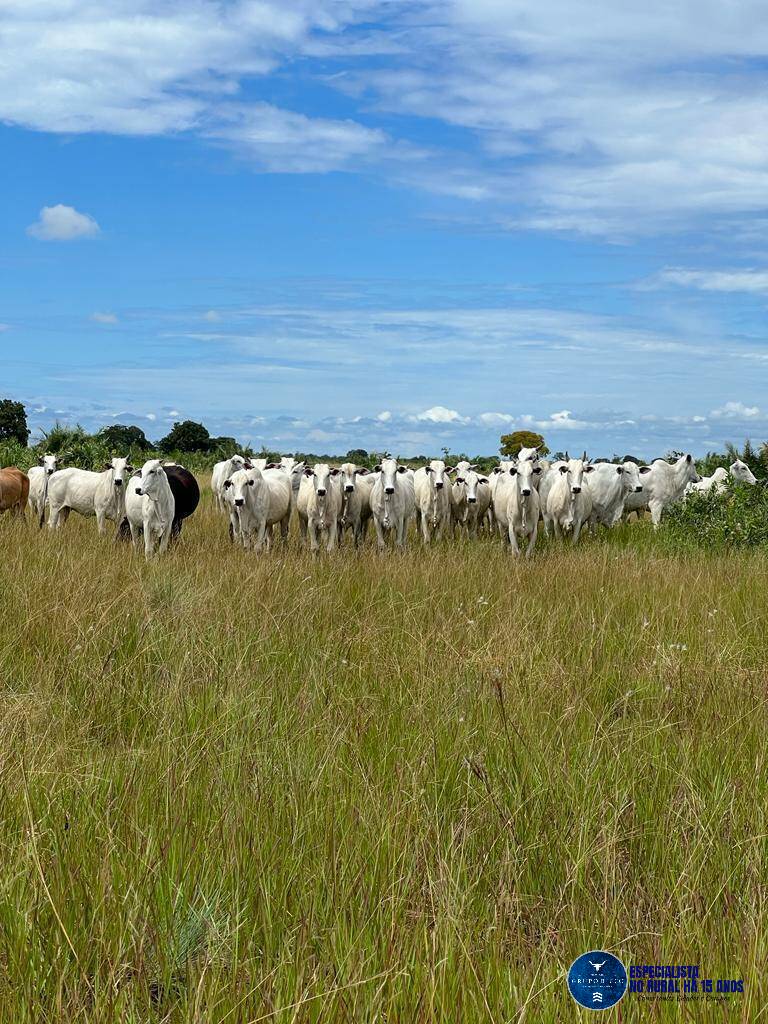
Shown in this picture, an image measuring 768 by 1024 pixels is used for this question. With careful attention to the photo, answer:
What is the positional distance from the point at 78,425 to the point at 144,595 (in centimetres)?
3437

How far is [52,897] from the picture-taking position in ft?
10.9

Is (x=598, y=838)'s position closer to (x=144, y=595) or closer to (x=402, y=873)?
(x=402, y=873)

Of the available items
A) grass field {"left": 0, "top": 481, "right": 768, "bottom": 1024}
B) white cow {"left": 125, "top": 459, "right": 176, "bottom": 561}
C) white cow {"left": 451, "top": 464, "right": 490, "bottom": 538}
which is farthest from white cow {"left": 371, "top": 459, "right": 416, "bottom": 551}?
grass field {"left": 0, "top": 481, "right": 768, "bottom": 1024}

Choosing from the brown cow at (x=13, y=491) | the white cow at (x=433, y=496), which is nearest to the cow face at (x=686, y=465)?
the white cow at (x=433, y=496)

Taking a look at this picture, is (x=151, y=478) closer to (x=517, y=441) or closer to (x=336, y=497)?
(x=336, y=497)

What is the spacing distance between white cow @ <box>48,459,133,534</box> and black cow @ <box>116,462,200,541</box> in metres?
0.32

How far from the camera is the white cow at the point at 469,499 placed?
19.9 m

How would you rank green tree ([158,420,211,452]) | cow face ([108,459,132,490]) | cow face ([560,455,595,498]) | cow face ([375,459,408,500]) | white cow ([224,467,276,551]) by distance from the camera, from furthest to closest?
green tree ([158,420,211,452]) < cow face ([560,455,595,498]) < cow face ([375,459,408,500]) < cow face ([108,459,132,490]) < white cow ([224,467,276,551])

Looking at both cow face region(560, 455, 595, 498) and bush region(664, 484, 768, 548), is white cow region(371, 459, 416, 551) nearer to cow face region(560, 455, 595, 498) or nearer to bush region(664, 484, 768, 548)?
cow face region(560, 455, 595, 498)

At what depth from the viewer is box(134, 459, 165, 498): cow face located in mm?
15258

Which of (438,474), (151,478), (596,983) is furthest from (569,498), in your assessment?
(596,983)

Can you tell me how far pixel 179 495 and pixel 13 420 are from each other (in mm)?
45999

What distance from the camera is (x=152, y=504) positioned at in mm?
15180

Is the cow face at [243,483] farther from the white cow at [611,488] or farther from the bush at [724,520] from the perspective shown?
the white cow at [611,488]
